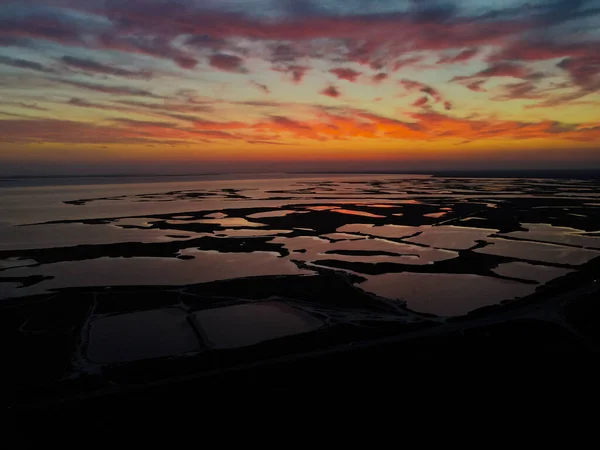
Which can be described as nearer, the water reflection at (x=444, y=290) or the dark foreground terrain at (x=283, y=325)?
the dark foreground terrain at (x=283, y=325)

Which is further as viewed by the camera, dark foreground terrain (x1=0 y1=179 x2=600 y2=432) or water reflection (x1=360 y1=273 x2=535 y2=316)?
water reflection (x1=360 y1=273 x2=535 y2=316)

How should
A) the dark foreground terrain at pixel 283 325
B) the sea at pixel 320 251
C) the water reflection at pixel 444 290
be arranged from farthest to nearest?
the sea at pixel 320 251, the water reflection at pixel 444 290, the dark foreground terrain at pixel 283 325

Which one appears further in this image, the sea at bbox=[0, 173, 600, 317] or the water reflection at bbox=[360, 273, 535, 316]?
the sea at bbox=[0, 173, 600, 317]

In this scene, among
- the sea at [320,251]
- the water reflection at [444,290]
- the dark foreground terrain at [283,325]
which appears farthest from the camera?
the sea at [320,251]

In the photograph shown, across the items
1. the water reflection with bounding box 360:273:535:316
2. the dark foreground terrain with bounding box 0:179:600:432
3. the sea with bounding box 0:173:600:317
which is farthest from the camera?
the sea with bounding box 0:173:600:317

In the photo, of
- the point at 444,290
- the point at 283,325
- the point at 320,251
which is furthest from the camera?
the point at 320,251

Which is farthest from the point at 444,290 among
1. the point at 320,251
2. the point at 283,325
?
the point at 320,251

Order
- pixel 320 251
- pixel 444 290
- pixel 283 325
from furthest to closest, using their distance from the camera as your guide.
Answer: pixel 320 251 → pixel 444 290 → pixel 283 325

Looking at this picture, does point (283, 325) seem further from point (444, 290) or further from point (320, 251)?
point (320, 251)

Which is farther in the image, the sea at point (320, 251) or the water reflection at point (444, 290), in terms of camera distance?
the sea at point (320, 251)

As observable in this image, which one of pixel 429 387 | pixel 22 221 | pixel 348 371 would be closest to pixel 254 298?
pixel 348 371

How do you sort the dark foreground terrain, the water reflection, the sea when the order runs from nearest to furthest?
the dark foreground terrain, the water reflection, the sea
